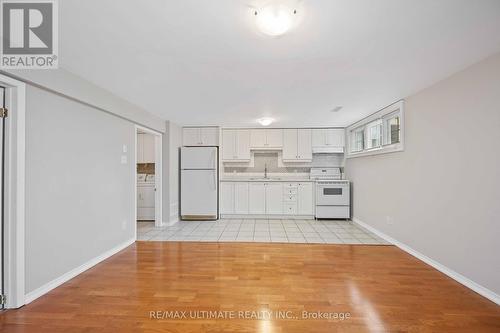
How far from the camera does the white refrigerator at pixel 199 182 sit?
5629 millimetres

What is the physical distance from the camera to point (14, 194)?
2.05 m

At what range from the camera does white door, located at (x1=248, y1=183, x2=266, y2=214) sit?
19.1 ft

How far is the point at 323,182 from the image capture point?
5.60 m

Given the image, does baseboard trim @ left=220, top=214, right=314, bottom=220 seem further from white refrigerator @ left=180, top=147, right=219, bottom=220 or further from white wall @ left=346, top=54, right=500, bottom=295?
white wall @ left=346, top=54, right=500, bottom=295

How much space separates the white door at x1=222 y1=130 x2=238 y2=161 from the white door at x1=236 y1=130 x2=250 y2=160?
0.34ft

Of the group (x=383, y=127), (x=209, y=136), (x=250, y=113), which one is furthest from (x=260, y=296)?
(x=209, y=136)

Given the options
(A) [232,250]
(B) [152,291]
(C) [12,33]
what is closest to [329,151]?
(A) [232,250]

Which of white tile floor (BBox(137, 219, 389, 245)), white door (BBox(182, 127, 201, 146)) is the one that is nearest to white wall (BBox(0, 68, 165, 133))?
white door (BBox(182, 127, 201, 146))

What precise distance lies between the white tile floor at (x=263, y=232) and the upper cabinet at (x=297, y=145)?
1.60 m

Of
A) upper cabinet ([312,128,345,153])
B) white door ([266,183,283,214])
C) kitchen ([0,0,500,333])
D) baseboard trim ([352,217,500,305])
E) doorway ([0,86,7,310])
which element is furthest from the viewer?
upper cabinet ([312,128,345,153])

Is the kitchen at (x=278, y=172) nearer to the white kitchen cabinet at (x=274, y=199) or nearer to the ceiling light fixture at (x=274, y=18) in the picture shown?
the white kitchen cabinet at (x=274, y=199)

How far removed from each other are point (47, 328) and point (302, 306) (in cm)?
210

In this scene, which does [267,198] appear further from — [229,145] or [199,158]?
[199,158]

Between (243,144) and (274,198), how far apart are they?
5.20 ft
